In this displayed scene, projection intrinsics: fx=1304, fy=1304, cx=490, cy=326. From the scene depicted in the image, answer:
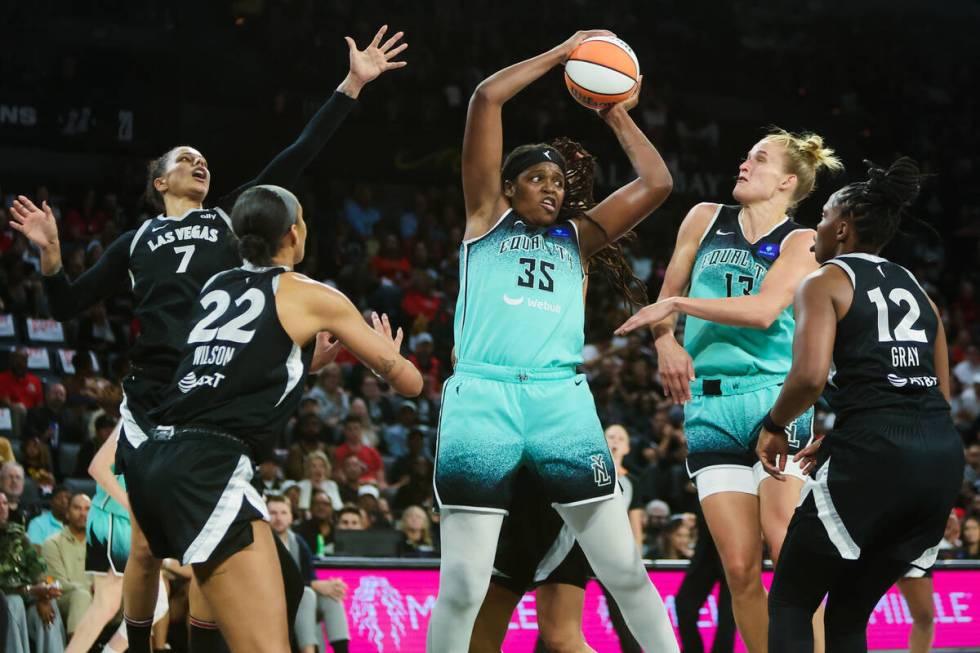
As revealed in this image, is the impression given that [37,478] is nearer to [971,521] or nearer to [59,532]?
[59,532]

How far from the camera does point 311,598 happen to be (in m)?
8.29

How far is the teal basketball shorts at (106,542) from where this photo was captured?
6758 millimetres

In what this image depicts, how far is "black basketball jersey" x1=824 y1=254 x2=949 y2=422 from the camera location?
427cm

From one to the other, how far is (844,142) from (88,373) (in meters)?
13.2

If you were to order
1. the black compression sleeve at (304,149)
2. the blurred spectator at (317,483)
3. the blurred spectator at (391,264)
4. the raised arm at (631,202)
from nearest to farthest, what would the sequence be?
the raised arm at (631,202) < the black compression sleeve at (304,149) < the blurred spectator at (317,483) < the blurred spectator at (391,264)

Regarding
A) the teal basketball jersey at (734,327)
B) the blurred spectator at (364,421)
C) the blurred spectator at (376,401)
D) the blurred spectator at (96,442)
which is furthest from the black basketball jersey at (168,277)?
the blurred spectator at (376,401)

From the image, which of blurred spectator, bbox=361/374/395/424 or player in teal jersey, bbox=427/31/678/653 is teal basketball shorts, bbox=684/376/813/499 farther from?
blurred spectator, bbox=361/374/395/424

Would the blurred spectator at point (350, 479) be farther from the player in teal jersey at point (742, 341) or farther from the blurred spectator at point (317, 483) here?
the player in teal jersey at point (742, 341)

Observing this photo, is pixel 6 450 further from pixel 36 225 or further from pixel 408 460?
pixel 36 225

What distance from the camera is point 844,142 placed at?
20.9 meters

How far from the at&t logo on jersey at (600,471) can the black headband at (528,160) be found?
1081mm

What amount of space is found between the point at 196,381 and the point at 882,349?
224 centimetres

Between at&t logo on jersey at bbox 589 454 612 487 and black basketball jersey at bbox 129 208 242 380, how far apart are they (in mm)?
1815

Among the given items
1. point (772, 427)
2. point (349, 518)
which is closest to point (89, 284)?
point (772, 427)
